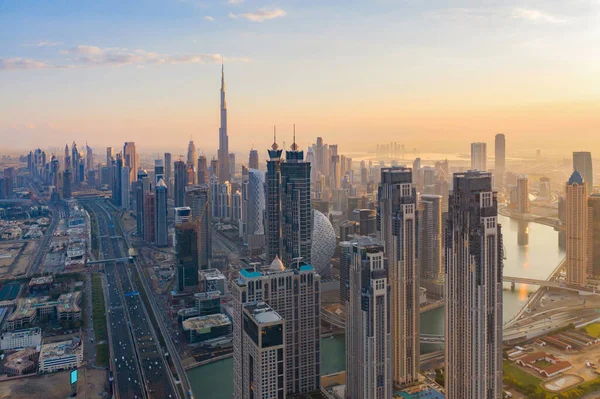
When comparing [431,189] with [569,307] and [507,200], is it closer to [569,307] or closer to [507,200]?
[507,200]

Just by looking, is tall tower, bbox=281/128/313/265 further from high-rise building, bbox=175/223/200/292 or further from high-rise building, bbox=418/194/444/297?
high-rise building, bbox=418/194/444/297

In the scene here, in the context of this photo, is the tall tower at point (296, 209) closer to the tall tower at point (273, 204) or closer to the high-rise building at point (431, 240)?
the tall tower at point (273, 204)

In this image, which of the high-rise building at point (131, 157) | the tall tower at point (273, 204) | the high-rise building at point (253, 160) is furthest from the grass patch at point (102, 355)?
the high-rise building at point (131, 157)

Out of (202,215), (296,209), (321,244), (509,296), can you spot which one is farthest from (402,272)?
(202,215)

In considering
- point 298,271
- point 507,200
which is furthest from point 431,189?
A: point 298,271

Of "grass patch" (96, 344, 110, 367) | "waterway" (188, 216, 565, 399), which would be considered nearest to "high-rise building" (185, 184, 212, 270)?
"grass patch" (96, 344, 110, 367)

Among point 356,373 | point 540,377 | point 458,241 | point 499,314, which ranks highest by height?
point 458,241
